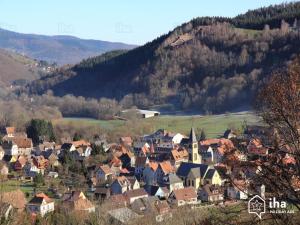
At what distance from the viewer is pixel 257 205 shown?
17.2 ft

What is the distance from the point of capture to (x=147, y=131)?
4206 centimetres

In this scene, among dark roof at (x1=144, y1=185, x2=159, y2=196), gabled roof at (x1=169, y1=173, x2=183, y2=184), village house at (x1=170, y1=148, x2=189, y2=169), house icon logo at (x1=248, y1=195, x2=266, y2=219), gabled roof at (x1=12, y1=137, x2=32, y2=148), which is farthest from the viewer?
gabled roof at (x1=12, y1=137, x2=32, y2=148)

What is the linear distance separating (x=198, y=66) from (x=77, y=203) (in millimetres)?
51874

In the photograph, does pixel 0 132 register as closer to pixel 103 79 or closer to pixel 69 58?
pixel 103 79

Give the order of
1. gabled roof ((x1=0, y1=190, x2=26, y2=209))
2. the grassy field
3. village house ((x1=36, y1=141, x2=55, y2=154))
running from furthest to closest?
the grassy field
village house ((x1=36, y1=141, x2=55, y2=154))
gabled roof ((x1=0, y1=190, x2=26, y2=209))

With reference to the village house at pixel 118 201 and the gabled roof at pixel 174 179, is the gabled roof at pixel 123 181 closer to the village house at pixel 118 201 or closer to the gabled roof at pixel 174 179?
the gabled roof at pixel 174 179

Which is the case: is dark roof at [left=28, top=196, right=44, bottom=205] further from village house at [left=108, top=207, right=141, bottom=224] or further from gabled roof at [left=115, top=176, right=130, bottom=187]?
gabled roof at [left=115, top=176, right=130, bottom=187]

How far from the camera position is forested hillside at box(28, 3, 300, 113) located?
57.1 metres

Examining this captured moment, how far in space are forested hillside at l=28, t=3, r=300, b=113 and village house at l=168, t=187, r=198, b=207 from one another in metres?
31.1

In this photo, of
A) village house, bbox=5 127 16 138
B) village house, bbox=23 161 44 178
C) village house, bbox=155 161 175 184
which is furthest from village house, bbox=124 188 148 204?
village house, bbox=5 127 16 138

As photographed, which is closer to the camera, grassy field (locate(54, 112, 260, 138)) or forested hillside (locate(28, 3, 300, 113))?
grassy field (locate(54, 112, 260, 138))

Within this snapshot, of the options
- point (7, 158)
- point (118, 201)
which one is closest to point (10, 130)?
point (7, 158)

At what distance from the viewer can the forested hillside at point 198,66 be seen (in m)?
57.1

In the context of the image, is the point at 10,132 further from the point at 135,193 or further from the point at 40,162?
the point at 135,193
